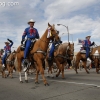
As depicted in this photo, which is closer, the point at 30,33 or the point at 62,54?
the point at 30,33

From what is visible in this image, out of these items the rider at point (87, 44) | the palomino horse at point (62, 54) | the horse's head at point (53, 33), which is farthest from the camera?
the rider at point (87, 44)

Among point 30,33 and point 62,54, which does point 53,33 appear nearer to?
point 30,33

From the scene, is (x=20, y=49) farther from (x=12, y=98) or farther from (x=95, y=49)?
(x=95, y=49)

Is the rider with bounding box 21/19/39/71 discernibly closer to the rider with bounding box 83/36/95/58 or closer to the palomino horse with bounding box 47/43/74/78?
the palomino horse with bounding box 47/43/74/78

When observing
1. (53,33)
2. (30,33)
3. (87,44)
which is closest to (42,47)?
(53,33)

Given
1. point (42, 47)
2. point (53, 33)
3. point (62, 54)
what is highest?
point (53, 33)

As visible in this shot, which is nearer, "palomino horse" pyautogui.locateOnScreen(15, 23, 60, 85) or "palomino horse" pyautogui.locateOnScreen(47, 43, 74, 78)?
"palomino horse" pyautogui.locateOnScreen(15, 23, 60, 85)

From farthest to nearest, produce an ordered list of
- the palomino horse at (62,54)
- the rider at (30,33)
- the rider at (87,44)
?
the rider at (87,44)
the palomino horse at (62,54)
the rider at (30,33)

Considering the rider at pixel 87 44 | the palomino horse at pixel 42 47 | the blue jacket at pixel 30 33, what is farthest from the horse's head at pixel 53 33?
the rider at pixel 87 44

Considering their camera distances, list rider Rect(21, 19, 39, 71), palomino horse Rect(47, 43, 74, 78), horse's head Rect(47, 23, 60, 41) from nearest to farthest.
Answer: horse's head Rect(47, 23, 60, 41), rider Rect(21, 19, 39, 71), palomino horse Rect(47, 43, 74, 78)

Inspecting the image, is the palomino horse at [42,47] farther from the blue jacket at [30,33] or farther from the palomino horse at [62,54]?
the palomino horse at [62,54]

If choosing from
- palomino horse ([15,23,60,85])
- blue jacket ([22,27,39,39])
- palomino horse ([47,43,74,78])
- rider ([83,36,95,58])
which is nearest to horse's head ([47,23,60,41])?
palomino horse ([15,23,60,85])

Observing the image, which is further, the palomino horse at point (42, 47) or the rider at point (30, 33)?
the rider at point (30, 33)

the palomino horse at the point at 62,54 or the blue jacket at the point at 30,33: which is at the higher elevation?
the blue jacket at the point at 30,33
